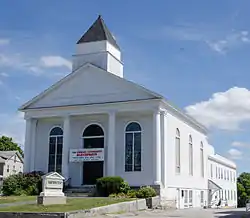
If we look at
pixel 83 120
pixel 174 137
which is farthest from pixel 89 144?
pixel 174 137

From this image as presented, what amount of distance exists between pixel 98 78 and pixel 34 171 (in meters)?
9.42

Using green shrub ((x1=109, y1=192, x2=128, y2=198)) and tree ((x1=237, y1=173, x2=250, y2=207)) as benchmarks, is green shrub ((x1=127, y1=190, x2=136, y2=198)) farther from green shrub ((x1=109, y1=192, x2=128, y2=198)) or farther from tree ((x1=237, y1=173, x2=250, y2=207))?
tree ((x1=237, y1=173, x2=250, y2=207))

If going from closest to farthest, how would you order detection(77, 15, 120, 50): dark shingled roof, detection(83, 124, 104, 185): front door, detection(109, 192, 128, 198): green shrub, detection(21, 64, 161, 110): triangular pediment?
1. detection(109, 192, 128, 198): green shrub
2. detection(21, 64, 161, 110): triangular pediment
3. detection(83, 124, 104, 185): front door
4. detection(77, 15, 120, 50): dark shingled roof

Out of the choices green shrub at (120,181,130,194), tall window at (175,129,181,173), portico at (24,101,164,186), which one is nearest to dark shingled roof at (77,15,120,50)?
portico at (24,101,164,186)

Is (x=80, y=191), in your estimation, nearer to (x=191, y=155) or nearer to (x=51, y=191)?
(x=51, y=191)

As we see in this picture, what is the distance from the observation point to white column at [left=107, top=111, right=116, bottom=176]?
116ft

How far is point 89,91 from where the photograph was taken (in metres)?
38.0

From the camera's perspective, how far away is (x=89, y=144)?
1502 inches

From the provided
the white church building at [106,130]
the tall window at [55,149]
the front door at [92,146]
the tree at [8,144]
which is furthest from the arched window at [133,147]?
the tree at [8,144]

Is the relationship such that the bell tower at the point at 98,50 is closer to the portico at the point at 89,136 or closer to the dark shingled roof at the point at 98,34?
the dark shingled roof at the point at 98,34

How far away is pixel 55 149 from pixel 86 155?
338 cm

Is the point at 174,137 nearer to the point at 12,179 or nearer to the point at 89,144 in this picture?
the point at 89,144

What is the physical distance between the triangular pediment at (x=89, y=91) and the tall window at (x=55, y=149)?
2509 millimetres

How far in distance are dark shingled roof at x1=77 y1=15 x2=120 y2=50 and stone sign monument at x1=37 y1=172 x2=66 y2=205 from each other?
1718 centimetres
